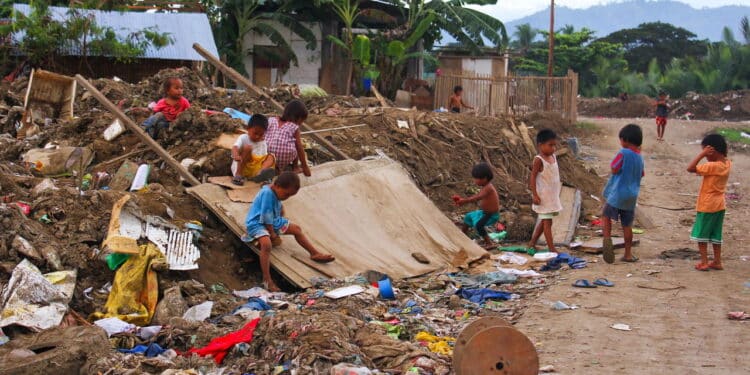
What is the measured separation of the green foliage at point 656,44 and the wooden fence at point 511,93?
1503 inches

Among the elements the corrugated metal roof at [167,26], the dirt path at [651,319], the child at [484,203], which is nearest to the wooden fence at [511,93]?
the corrugated metal roof at [167,26]

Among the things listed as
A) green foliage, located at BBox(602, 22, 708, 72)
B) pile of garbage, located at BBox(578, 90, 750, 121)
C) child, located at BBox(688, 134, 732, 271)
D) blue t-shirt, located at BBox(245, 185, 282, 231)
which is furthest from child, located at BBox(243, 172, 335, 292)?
green foliage, located at BBox(602, 22, 708, 72)

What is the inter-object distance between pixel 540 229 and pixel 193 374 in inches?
202

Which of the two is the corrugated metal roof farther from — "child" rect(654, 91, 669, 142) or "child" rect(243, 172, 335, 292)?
"child" rect(243, 172, 335, 292)

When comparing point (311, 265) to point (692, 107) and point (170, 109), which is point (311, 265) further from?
point (692, 107)

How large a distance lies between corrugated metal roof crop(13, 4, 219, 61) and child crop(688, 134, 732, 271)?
1467 centimetres

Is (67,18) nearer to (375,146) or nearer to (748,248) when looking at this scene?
(375,146)

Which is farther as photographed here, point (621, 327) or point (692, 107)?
point (692, 107)

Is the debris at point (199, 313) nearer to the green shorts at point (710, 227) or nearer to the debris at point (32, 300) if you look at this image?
the debris at point (32, 300)

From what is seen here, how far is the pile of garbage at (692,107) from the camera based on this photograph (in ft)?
112

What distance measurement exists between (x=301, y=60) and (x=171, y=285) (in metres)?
20.9

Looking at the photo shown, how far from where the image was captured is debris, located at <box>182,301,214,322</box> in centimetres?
564

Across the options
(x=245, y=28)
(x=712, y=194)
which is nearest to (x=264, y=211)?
(x=712, y=194)

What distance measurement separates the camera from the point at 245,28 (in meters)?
24.5
